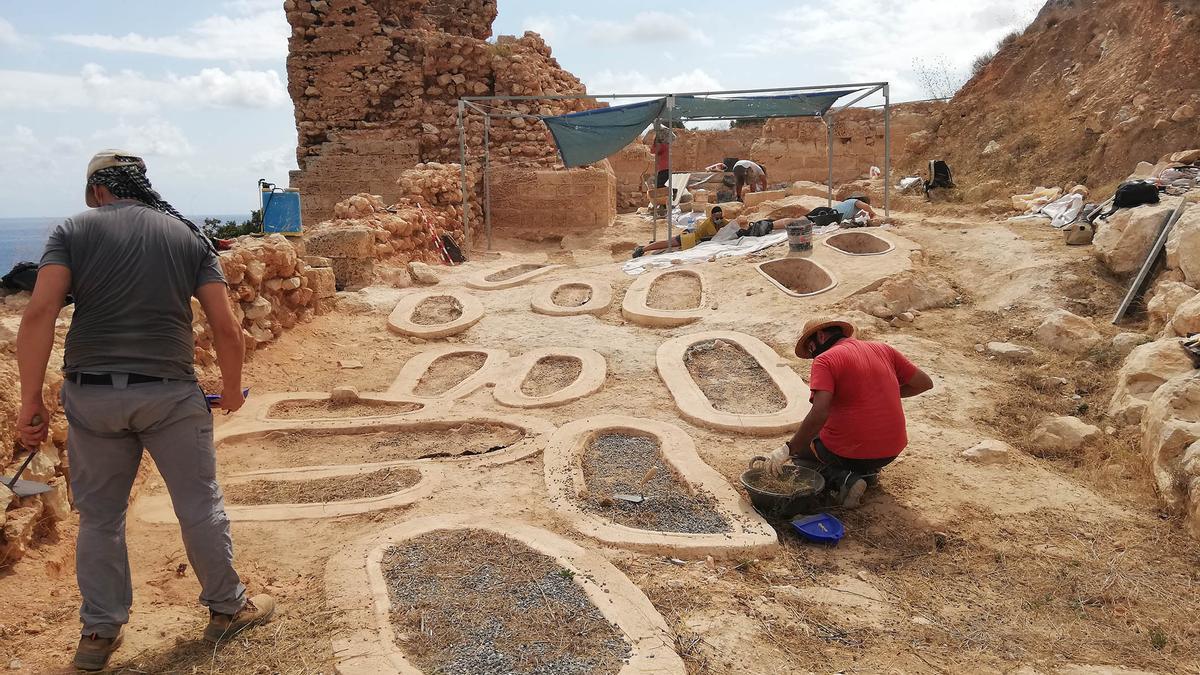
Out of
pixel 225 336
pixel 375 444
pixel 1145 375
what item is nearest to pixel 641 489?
pixel 375 444

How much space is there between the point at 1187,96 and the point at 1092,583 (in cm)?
1077

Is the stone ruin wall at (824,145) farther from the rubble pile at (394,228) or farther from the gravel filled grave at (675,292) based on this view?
the gravel filled grave at (675,292)

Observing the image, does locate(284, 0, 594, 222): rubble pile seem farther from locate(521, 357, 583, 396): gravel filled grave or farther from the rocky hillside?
locate(521, 357, 583, 396): gravel filled grave

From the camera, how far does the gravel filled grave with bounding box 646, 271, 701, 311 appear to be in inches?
348

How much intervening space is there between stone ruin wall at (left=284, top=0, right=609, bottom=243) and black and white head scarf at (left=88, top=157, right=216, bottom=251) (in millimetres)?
12522

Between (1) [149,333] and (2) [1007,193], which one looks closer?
(1) [149,333]

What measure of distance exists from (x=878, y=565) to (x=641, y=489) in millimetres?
1306

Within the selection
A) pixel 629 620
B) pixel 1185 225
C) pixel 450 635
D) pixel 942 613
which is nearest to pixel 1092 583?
pixel 942 613

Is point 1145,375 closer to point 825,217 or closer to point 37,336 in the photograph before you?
point 37,336

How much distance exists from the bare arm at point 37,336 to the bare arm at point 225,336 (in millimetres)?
413

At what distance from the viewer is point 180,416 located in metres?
2.77

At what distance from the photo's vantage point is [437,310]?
901cm

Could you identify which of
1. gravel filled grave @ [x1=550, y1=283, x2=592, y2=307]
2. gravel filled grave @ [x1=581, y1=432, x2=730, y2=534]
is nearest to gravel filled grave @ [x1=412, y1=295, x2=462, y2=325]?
gravel filled grave @ [x1=550, y1=283, x2=592, y2=307]

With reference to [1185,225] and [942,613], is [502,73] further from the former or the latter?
[942,613]
